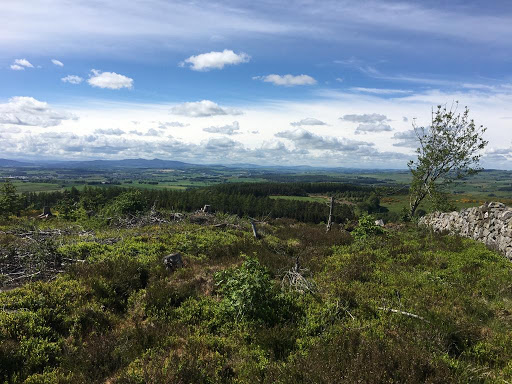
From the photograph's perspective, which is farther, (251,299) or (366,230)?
(366,230)

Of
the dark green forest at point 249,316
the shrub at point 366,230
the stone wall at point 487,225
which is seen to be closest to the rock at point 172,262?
the dark green forest at point 249,316

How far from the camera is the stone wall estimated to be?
13.3m

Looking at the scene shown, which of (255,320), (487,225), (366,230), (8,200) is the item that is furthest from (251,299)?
(8,200)

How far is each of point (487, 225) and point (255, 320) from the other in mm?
14946

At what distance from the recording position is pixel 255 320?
7.40m

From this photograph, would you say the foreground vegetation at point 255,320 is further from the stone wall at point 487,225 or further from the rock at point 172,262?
the stone wall at point 487,225

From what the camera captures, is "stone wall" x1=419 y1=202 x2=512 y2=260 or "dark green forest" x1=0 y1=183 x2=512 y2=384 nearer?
"dark green forest" x1=0 y1=183 x2=512 y2=384

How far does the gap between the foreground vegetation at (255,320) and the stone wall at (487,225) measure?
6.00 ft

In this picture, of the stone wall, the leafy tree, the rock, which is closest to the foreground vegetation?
the rock

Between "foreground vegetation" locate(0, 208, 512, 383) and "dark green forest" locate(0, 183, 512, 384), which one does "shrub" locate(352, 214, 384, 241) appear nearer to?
"dark green forest" locate(0, 183, 512, 384)

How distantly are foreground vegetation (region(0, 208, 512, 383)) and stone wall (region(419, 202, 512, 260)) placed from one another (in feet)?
6.00

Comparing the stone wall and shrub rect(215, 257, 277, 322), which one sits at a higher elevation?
the stone wall

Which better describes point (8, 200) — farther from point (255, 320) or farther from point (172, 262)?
point (255, 320)

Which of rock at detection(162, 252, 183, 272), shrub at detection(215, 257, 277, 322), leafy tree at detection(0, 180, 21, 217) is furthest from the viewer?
leafy tree at detection(0, 180, 21, 217)
